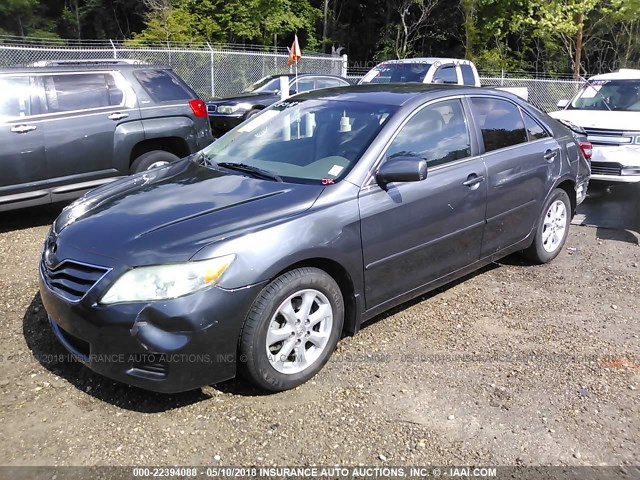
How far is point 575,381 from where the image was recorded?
3.46 m

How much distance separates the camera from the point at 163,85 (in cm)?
737

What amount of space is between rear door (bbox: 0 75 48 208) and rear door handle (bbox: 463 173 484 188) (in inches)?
181

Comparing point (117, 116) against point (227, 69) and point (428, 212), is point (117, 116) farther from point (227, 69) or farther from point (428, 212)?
point (227, 69)

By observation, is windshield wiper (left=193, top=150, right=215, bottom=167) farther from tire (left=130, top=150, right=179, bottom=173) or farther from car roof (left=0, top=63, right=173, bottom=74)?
car roof (left=0, top=63, right=173, bottom=74)

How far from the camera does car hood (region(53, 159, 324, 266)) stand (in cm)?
297

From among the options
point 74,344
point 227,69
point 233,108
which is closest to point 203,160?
point 74,344

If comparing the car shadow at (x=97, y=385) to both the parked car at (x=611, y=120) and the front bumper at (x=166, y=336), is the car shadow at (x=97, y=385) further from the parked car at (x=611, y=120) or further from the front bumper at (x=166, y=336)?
the parked car at (x=611, y=120)

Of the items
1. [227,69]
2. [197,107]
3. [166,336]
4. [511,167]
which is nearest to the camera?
[166,336]

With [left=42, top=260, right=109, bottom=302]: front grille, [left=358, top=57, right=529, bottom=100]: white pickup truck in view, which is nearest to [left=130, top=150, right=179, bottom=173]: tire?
[left=42, top=260, right=109, bottom=302]: front grille

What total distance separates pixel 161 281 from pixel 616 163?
6.98 m

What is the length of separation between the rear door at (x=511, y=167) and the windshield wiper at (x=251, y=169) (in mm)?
1731

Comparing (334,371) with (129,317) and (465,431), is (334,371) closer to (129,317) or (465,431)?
(465,431)

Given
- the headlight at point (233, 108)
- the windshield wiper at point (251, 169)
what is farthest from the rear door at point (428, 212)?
the headlight at point (233, 108)

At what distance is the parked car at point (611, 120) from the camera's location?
775cm
